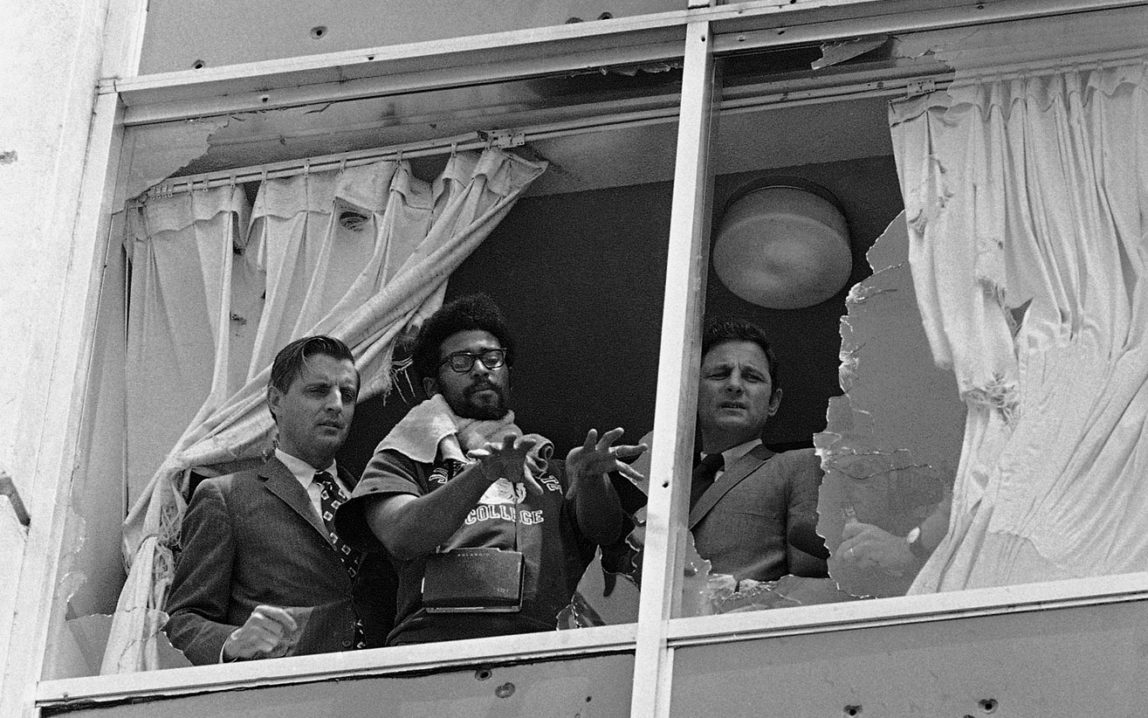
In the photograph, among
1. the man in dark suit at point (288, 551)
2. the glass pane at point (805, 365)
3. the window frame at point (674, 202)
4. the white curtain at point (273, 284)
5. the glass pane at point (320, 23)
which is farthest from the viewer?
the glass pane at point (320, 23)

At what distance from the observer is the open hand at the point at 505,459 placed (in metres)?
5.24

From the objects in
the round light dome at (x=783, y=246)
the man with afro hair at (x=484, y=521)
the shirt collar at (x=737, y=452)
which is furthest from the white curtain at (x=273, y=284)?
the shirt collar at (x=737, y=452)

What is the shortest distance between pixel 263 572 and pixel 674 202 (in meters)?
1.41

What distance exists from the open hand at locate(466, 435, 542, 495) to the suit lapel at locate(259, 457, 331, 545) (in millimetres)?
532

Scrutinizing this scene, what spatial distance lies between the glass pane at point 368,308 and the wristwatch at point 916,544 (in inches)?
26.4

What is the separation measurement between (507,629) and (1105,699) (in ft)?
4.62

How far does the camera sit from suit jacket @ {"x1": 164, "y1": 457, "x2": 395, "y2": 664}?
5379 millimetres

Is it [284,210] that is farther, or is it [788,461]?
[284,210]

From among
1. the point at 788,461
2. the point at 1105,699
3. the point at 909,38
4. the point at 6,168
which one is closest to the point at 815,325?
the point at 788,461

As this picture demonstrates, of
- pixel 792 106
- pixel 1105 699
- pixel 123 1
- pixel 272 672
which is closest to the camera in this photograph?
pixel 1105 699

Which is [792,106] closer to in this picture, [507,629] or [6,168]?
[507,629]

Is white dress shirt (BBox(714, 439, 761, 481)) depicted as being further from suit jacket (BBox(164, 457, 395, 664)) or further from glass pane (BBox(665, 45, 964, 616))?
suit jacket (BBox(164, 457, 395, 664))

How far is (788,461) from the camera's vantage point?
5328mm

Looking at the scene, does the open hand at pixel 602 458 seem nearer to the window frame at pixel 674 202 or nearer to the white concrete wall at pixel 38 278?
the window frame at pixel 674 202
